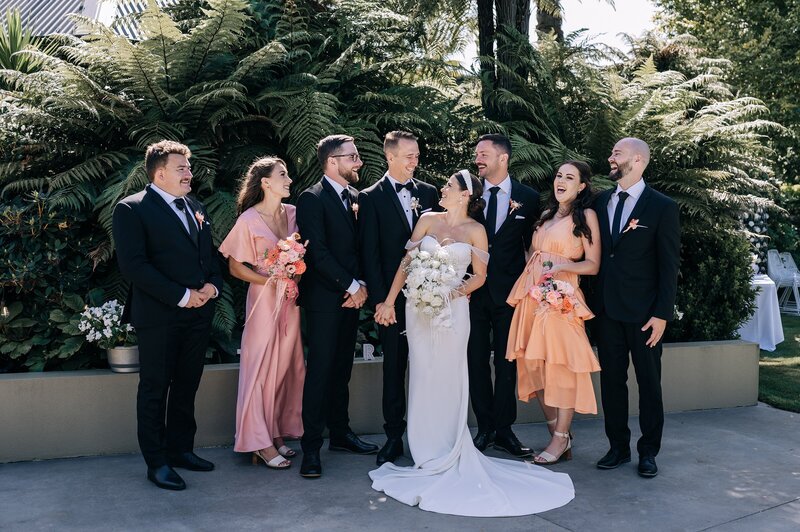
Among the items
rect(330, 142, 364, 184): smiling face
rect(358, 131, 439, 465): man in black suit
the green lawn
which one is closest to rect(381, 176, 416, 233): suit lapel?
rect(358, 131, 439, 465): man in black suit

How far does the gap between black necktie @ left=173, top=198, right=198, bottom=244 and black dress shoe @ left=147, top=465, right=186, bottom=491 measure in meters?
1.43

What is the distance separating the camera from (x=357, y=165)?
17.1 ft

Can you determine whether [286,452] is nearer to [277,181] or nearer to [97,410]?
[97,410]

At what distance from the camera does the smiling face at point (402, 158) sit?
5238 millimetres

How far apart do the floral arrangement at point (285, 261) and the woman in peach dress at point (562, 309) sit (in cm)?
152

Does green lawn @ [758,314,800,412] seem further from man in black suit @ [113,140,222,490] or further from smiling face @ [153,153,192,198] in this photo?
smiling face @ [153,153,192,198]

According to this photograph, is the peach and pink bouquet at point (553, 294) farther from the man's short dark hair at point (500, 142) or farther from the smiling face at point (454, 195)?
the man's short dark hair at point (500, 142)

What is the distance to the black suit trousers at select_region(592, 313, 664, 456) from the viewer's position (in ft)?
16.8

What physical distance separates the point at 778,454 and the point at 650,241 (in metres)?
1.95

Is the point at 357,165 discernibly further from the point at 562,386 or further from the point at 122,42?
the point at 122,42

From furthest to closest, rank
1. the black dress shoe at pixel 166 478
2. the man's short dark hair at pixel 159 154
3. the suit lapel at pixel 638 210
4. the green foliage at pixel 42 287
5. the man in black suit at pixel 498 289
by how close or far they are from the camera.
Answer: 1. the green foliage at pixel 42 287
2. the man in black suit at pixel 498 289
3. the suit lapel at pixel 638 210
4. the man's short dark hair at pixel 159 154
5. the black dress shoe at pixel 166 478

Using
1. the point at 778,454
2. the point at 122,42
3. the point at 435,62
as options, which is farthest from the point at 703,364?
the point at 122,42

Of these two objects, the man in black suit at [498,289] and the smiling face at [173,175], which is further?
the man in black suit at [498,289]

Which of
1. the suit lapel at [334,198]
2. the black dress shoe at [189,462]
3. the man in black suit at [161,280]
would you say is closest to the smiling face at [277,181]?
the suit lapel at [334,198]
